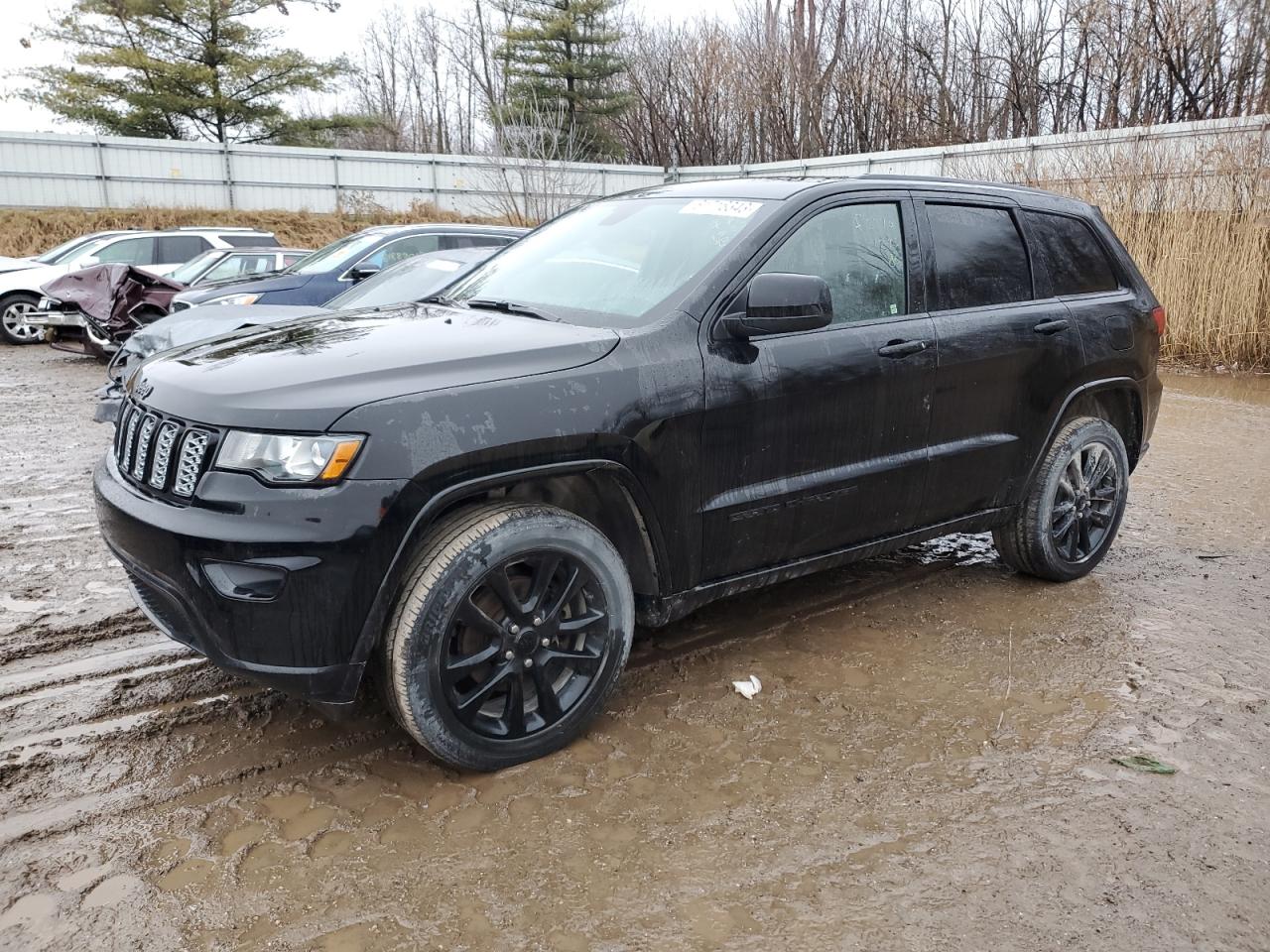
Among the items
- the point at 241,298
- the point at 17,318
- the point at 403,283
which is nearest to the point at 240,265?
the point at 17,318

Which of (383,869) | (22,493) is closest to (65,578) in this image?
(22,493)

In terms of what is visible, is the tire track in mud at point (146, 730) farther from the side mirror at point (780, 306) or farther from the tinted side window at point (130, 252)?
the tinted side window at point (130, 252)

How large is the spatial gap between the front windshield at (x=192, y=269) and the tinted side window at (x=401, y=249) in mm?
4142

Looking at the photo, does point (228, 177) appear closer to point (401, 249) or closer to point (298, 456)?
point (401, 249)

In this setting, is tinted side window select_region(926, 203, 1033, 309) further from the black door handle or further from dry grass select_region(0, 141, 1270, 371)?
dry grass select_region(0, 141, 1270, 371)

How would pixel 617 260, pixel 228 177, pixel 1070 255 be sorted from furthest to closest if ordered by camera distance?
pixel 228 177 < pixel 1070 255 < pixel 617 260

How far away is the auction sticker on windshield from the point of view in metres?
3.58

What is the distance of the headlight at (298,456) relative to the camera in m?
2.56

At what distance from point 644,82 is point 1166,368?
85.1ft

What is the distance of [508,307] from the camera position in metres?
3.54

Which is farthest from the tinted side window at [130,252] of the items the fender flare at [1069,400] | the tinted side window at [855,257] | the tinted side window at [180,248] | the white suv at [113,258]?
the fender flare at [1069,400]

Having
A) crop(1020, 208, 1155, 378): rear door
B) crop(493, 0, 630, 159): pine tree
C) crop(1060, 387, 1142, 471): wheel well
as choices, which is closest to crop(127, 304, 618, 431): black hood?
crop(1020, 208, 1155, 378): rear door

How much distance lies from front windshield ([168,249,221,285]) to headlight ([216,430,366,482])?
11.7 meters

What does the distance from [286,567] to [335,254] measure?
8.55 m
